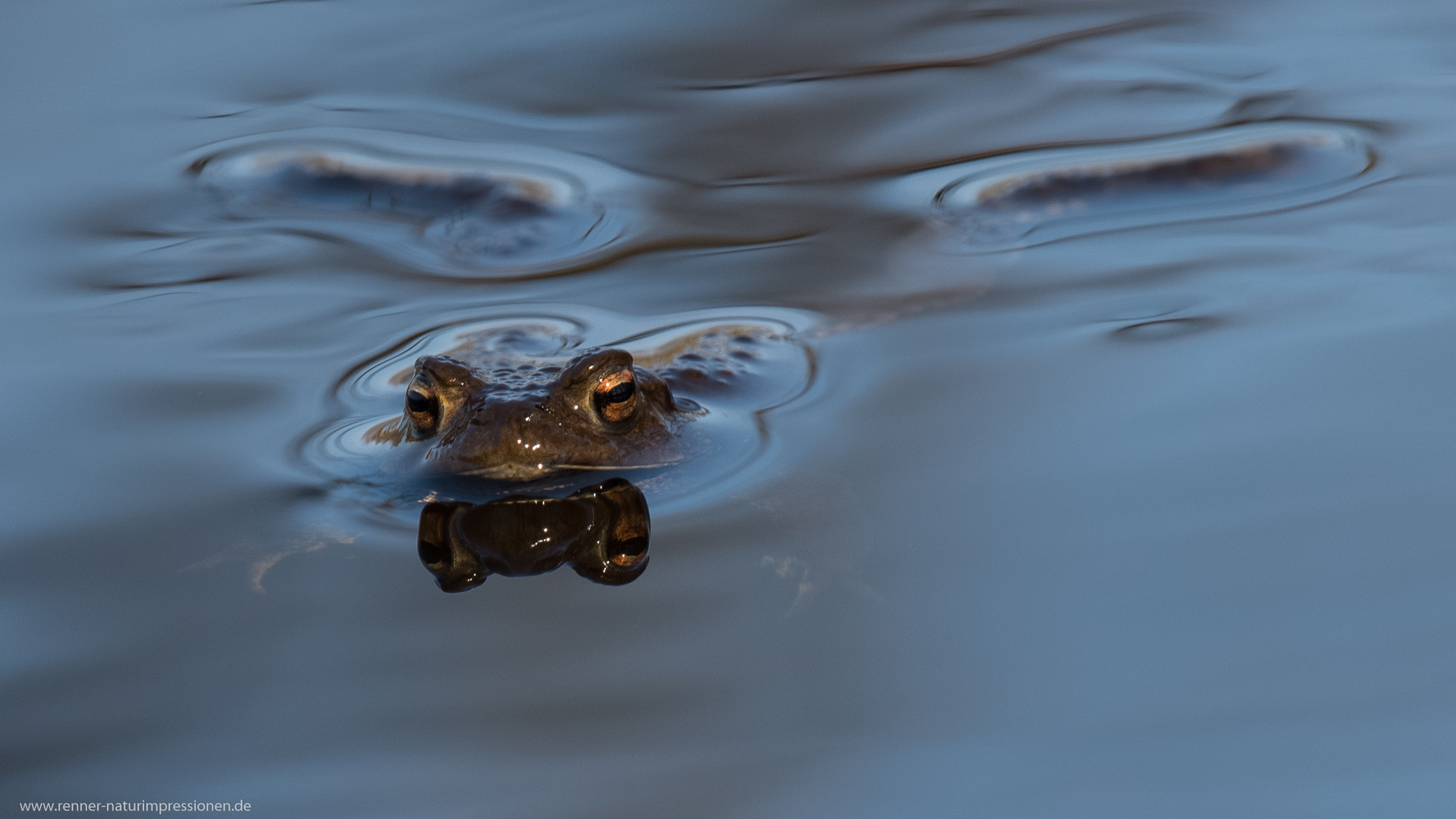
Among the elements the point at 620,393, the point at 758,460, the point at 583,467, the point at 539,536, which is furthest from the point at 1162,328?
the point at 539,536

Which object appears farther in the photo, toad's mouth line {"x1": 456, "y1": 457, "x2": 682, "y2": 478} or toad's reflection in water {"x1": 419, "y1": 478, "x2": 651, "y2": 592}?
toad's mouth line {"x1": 456, "y1": 457, "x2": 682, "y2": 478}

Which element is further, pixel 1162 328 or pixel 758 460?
pixel 1162 328

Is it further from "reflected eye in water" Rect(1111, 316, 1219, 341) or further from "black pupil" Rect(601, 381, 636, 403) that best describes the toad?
"reflected eye in water" Rect(1111, 316, 1219, 341)

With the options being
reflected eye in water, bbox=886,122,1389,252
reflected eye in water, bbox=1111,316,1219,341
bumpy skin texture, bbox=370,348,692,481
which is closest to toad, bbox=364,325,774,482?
bumpy skin texture, bbox=370,348,692,481

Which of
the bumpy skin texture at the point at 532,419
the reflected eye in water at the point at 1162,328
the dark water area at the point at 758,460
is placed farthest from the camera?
the reflected eye in water at the point at 1162,328

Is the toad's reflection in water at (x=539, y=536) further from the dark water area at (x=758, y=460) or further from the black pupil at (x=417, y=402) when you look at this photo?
the black pupil at (x=417, y=402)

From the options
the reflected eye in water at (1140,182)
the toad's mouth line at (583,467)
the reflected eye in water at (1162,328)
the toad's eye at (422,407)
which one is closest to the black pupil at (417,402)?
the toad's eye at (422,407)

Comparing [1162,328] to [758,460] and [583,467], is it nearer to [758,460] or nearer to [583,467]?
[758,460]
